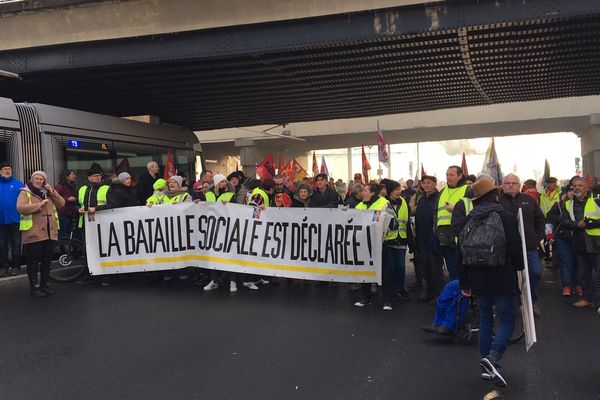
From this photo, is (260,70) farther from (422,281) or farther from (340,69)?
(422,281)

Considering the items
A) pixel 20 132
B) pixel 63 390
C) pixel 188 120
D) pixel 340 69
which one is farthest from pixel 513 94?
pixel 63 390

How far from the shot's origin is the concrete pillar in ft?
78.1

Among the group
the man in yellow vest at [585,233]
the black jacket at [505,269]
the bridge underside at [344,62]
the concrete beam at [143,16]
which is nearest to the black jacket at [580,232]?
the man in yellow vest at [585,233]

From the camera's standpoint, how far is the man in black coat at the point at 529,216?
20.4 ft

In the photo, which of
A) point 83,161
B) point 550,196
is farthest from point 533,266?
point 83,161

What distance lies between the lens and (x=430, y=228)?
298 inches

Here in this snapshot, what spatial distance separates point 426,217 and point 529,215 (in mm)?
1554

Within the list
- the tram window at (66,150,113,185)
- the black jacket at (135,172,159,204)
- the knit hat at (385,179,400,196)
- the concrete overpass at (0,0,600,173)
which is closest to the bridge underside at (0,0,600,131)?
the concrete overpass at (0,0,600,173)

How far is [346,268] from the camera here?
7727mm

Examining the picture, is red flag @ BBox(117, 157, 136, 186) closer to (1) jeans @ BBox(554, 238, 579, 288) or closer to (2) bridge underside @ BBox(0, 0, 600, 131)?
(2) bridge underside @ BBox(0, 0, 600, 131)

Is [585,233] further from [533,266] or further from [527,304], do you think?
[527,304]

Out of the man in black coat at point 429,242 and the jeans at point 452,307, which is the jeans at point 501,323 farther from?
the man in black coat at point 429,242

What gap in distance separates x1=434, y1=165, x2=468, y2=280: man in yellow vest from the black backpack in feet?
7.39

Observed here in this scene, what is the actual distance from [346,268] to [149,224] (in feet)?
11.0
